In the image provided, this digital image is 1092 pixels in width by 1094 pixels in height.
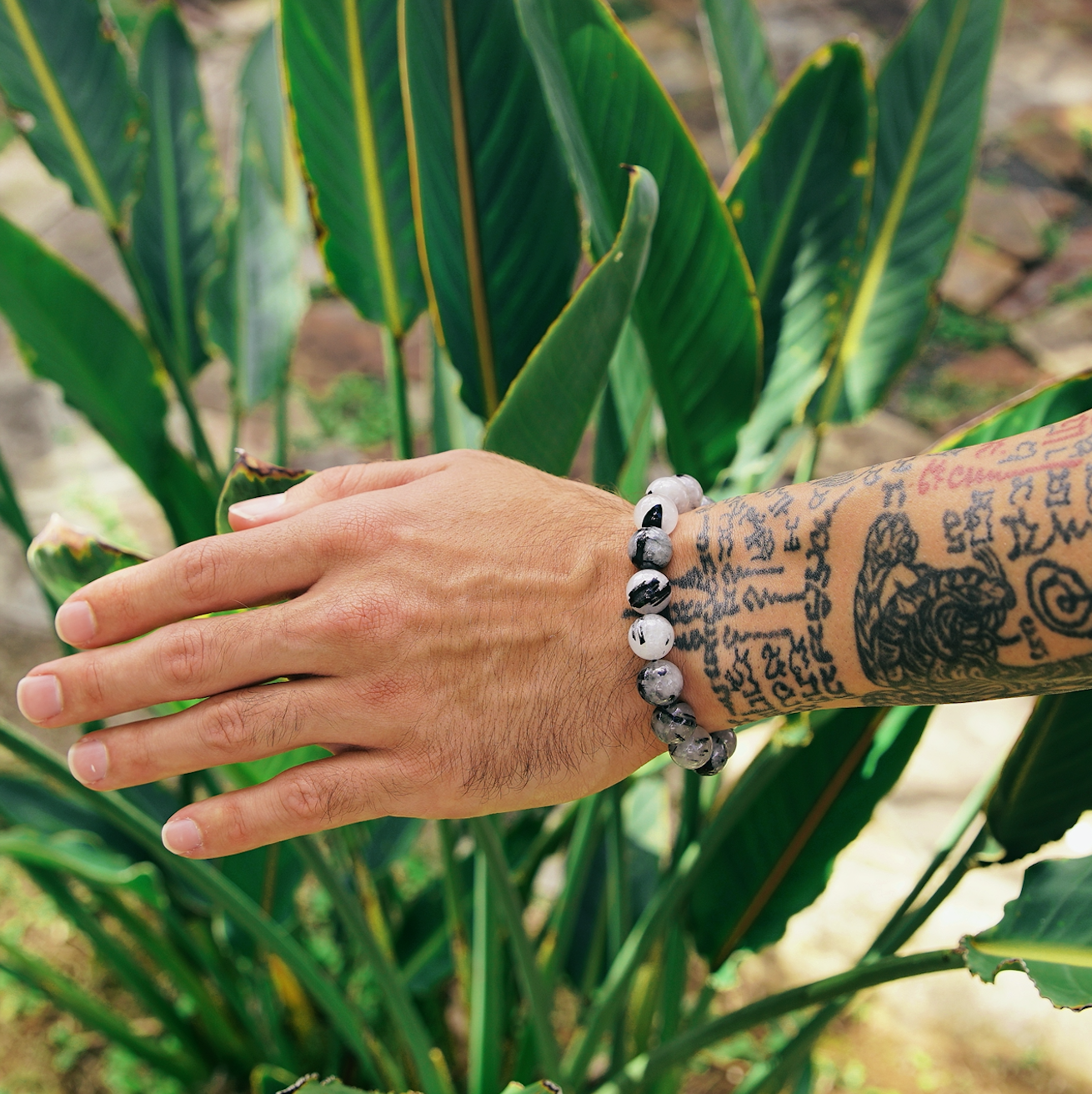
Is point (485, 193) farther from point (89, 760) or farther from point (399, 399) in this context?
point (89, 760)

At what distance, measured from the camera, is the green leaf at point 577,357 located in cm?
49

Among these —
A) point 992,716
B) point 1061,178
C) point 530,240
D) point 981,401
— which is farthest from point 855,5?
point 530,240

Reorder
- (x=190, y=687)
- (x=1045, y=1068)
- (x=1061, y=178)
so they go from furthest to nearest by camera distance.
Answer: (x=1061, y=178) → (x=1045, y=1068) → (x=190, y=687)

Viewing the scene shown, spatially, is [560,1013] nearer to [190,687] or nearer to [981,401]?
[190,687]

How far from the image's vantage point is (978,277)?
2.62 m

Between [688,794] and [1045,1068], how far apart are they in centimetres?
78

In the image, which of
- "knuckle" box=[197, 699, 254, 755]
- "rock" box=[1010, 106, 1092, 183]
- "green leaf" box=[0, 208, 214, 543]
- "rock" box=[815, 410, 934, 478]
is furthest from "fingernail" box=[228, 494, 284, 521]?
"rock" box=[1010, 106, 1092, 183]

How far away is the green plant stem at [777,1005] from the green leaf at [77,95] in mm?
829

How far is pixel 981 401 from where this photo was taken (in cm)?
232

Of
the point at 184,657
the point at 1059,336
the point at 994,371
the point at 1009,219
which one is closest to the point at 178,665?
the point at 184,657

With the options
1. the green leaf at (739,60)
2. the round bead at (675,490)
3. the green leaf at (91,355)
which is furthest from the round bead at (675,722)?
the green leaf at (739,60)

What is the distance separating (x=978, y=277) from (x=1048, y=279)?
0.22 meters

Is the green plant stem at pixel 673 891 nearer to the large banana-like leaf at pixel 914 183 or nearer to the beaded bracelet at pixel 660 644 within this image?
the beaded bracelet at pixel 660 644

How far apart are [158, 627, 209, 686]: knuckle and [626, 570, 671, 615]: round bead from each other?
0.21 metres
